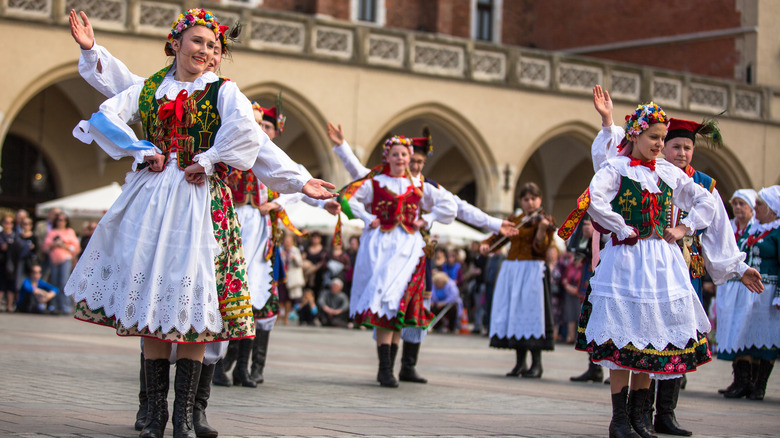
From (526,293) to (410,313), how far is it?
2.01 metres

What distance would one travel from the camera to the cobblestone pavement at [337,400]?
215 inches

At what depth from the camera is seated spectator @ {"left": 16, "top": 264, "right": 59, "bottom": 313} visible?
710 inches

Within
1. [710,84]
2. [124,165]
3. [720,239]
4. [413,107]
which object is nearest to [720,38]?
[710,84]

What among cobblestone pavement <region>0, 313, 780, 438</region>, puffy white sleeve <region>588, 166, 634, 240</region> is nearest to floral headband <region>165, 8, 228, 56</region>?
cobblestone pavement <region>0, 313, 780, 438</region>

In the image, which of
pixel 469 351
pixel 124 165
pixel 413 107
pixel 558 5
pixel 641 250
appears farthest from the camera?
pixel 558 5

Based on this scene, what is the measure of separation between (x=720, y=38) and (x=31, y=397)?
93.7 feet

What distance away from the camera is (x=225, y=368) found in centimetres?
805

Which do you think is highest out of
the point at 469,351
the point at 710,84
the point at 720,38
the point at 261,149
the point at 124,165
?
the point at 720,38

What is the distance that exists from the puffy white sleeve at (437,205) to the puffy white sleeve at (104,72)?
13.8ft

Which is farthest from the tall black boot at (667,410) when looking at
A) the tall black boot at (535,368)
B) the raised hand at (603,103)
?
the tall black boot at (535,368)

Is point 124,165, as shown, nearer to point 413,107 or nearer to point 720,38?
point 413,107

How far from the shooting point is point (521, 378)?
10094 mm

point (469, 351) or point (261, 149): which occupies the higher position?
point (261, 149)

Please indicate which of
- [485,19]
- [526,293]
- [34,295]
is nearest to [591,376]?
[526,293]
